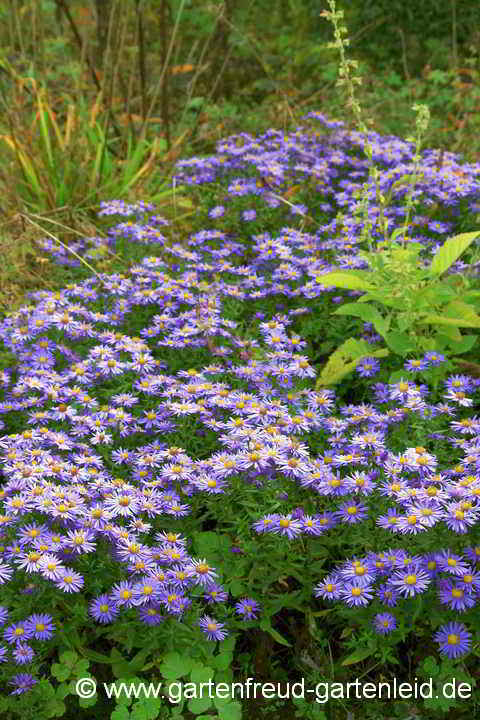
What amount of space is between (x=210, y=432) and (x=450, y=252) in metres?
1.18

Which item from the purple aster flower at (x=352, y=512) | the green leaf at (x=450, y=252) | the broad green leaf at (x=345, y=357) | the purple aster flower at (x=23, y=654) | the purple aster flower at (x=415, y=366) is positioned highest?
the green leaf at (x=450, y=252)

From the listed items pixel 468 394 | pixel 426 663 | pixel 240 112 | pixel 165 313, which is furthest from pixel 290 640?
pixel 240 112

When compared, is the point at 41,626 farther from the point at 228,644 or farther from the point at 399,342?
the point at 399,342

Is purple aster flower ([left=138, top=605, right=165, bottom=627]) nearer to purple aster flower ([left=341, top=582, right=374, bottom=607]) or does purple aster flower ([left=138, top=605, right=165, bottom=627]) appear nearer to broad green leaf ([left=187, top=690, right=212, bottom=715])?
broad green leaf ([left=187, top=690, right=212, bottom=715])

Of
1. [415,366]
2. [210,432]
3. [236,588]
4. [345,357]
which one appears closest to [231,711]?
[236,588]

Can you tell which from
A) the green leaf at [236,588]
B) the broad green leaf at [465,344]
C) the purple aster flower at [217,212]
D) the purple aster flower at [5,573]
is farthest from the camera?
the purple aster flower at [217,212]

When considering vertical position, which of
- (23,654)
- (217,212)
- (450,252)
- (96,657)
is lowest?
(96,657)

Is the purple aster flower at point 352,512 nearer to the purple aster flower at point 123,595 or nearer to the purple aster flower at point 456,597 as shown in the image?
the purple aster flower at point 456,597

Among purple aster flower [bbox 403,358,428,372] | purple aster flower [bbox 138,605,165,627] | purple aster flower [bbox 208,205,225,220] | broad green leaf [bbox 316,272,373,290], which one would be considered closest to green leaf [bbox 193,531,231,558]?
purple aster flower [bbox 138,605,165,627]

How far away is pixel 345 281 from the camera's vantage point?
283cm

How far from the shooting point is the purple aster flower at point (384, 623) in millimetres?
1769

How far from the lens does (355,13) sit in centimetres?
671

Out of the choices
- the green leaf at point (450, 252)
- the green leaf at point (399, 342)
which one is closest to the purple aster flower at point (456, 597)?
the green leaf at point (399, 342)

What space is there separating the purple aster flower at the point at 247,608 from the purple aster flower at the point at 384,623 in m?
0.31
